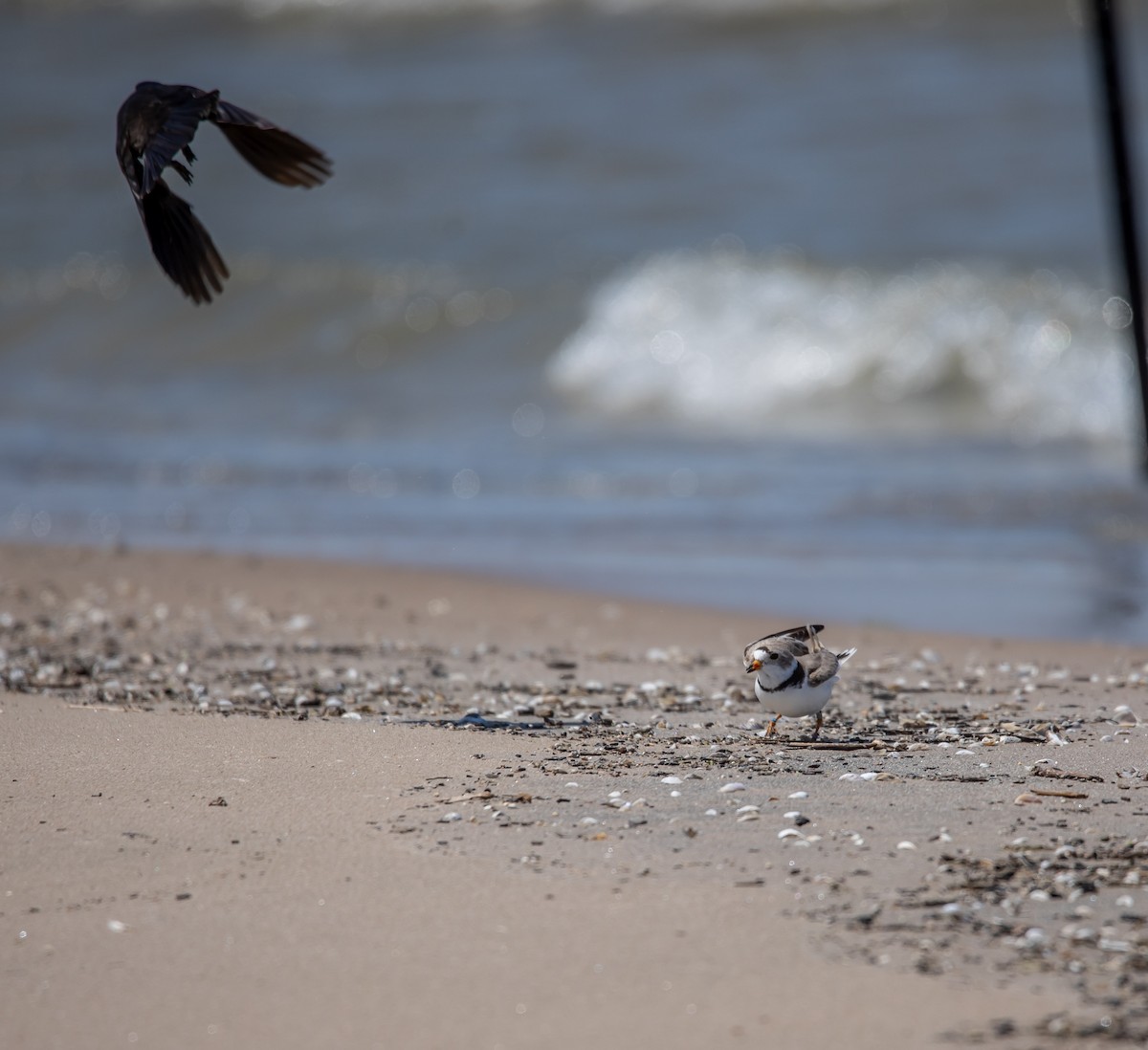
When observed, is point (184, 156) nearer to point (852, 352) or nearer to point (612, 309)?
point (852, 352)

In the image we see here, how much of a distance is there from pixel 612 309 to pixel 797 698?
11589 mm

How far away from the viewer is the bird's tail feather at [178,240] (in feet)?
17.0

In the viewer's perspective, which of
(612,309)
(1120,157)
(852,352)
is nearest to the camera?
(1120,157)

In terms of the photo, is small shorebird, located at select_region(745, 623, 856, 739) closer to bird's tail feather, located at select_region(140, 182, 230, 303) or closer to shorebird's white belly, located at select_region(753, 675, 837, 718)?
shorebird's white belly, located at select_region(753, 675, 837, 718)

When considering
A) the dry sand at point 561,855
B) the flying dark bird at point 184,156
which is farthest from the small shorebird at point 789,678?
the flying dark bird at point 184,156

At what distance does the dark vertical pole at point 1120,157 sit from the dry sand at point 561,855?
2.48 meters

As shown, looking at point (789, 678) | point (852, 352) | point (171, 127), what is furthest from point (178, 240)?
point (852, 352)

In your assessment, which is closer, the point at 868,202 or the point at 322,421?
the point at 322,421

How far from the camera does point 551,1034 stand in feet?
9.29

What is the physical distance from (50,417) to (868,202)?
31.1 ft

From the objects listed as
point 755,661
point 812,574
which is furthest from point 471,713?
point 812,574

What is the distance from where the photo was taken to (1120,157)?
7609 mm

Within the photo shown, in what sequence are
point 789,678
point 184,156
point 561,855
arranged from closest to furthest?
point 561,855 < point 789,678 < point 184,156

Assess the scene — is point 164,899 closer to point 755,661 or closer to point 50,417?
point 755,661
